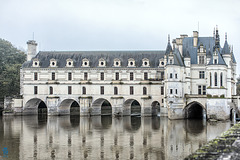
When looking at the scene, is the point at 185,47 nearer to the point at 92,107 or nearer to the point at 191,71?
the point at 191,71

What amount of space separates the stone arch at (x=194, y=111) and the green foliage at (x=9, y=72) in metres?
33.2

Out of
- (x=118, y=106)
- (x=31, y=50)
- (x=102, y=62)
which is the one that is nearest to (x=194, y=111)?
(x=118, y=106)

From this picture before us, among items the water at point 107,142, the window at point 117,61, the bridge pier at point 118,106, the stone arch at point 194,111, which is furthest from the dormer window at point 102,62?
the water at point 107,142

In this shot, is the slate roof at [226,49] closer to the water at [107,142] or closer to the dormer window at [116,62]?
the water at [107,142]

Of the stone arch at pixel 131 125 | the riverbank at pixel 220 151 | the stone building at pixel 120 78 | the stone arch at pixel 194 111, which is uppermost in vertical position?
the stone building at pixel 120 78

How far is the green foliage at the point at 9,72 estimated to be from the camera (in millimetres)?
61219

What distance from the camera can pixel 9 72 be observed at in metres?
62.9

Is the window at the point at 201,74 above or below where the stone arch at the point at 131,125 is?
above

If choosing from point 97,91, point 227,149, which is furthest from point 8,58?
point 227,149

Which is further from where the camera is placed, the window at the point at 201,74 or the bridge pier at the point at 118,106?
the bridge pier at the point at 118,106

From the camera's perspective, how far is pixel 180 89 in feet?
155

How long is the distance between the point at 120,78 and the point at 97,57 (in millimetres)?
6175

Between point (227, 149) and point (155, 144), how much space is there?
15.3 metres

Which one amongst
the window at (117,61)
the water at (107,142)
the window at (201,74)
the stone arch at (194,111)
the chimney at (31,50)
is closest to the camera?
the water at (107,142)
